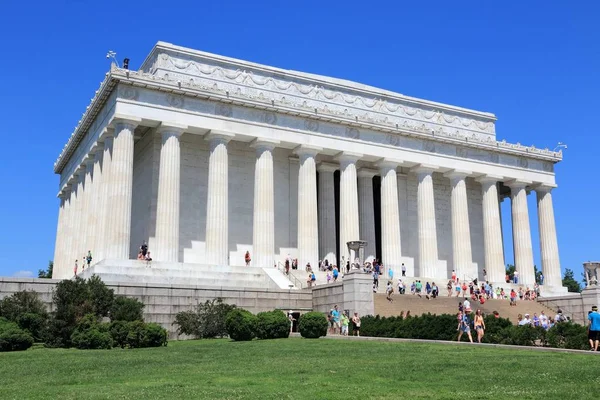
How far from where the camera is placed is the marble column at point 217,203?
4759cm

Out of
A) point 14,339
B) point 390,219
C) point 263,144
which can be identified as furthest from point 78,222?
point 14,339

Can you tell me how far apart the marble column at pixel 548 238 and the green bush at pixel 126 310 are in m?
42.5

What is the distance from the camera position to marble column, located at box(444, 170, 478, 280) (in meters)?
58.0

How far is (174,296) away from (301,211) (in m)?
18.5

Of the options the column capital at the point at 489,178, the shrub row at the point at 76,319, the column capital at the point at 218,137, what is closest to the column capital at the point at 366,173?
the column capital at the point at 489,178

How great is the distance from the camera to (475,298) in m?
46.4

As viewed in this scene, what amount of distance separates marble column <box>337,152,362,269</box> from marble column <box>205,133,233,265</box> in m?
9.85

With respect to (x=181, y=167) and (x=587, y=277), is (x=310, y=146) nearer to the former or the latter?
(x=181, y=167)

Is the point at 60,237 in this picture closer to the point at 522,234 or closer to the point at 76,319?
the point at 76,319

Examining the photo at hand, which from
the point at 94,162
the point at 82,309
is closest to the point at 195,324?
the point at 82,309

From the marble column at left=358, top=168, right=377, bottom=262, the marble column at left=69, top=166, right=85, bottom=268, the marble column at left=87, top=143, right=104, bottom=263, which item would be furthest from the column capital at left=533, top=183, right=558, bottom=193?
the marble column at left=69, top=166, right=85, bottom=268

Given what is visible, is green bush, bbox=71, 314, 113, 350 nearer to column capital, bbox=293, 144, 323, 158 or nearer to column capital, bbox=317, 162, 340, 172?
column capital, bbox=293, 144, 323, 158

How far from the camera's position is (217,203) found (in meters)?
48.4

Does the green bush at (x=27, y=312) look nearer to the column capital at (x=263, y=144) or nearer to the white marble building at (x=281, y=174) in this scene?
the white marble building at (x=281, y=174)
